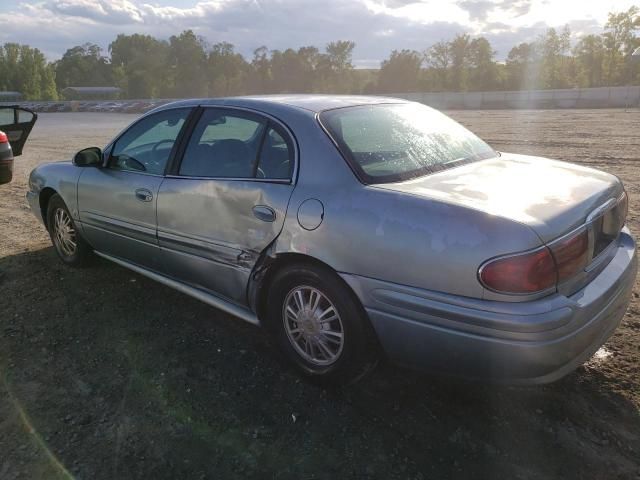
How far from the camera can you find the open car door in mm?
8125

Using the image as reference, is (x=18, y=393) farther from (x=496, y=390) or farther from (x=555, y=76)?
(x=555, y=76)

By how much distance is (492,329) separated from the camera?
7.17 ft

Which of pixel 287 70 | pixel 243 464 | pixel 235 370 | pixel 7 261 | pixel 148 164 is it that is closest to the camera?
pixel 243 464

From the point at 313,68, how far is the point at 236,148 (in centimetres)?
9154

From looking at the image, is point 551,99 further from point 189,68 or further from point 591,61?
point 189,68

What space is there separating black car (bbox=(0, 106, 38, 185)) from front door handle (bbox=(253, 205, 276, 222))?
6.54m

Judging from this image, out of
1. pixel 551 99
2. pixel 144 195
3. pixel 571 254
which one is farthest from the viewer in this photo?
pixel 551 99

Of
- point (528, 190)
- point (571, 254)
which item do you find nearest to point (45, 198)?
point (528, 190)

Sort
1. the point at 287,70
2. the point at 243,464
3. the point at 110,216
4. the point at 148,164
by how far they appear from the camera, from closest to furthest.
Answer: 1. the point at 243,464
2. the point at 148,164
3. the point at 110,216
4. the point at 287,70

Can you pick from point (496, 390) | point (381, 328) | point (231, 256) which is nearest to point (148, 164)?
point (231, 256)

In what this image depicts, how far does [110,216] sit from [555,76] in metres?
76.8

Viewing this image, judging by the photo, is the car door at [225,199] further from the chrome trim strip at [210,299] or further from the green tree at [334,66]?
the green tree at [334,66]

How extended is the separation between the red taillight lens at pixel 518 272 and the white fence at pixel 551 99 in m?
39.2

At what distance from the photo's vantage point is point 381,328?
2.52 meters
